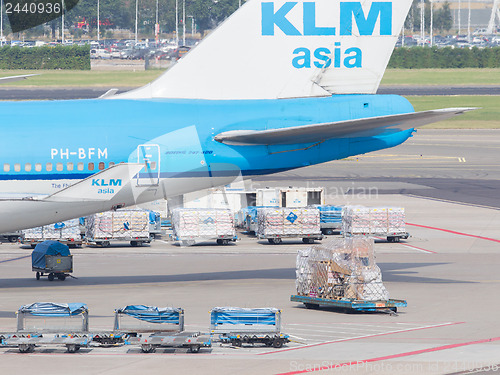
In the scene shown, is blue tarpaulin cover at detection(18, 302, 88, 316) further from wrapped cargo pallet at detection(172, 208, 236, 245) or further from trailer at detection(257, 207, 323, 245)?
trailer at detection(257, 207, 323, 245)

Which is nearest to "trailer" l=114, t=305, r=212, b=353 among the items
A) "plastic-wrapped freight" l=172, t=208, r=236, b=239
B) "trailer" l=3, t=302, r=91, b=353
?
"trailer" l=3, t=302, r=91, b=353

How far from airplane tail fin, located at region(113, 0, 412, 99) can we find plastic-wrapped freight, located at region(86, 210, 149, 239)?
10.5 metres

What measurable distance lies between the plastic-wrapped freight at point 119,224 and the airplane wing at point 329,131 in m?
12.1

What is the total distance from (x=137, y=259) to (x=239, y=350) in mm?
18651

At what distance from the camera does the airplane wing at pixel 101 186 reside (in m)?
36.1

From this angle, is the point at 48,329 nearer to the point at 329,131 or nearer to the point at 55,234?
the point at 329,131

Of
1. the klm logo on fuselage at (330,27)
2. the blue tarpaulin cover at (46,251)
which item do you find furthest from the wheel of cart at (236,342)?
the klm logo on fuselage at (330,27)

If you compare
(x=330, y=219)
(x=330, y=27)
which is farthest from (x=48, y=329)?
(x=330, y=219)

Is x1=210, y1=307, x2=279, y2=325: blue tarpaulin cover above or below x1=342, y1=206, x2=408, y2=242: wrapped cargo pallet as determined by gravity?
below

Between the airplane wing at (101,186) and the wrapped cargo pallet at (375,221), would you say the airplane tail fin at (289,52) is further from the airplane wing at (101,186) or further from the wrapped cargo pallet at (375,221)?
the wrapped cargo pallet at (375,221)

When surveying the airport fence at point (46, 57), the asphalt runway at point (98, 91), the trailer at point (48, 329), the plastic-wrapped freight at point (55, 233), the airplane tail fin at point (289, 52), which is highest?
the airport fence at point (46, 57)

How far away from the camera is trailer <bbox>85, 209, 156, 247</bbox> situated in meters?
47.7

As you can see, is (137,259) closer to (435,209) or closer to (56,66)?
(435,209)

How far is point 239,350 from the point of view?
88.2ft
